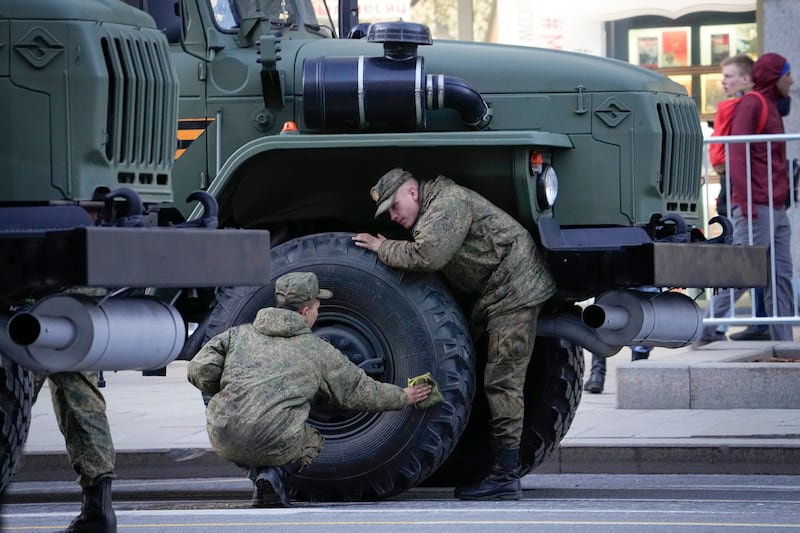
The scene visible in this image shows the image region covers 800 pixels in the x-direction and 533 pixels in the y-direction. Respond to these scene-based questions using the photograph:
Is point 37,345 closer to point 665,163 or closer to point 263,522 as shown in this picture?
point 263,522

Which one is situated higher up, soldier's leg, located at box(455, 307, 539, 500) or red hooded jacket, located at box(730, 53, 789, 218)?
red hooded jacket, located at box(730, 53, 789, 218)

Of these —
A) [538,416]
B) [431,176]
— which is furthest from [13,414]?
[538,416]

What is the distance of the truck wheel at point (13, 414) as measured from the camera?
714 cm

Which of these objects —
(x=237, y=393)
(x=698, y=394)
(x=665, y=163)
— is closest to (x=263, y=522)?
(x=237, y=393)

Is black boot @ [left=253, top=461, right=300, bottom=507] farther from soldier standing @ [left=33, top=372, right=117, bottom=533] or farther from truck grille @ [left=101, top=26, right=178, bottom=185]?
truck grille @ [left=101, top=26, right=178, bottom=185]

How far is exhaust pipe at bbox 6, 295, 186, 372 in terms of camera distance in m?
5.59

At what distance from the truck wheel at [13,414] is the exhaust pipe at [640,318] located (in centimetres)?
264

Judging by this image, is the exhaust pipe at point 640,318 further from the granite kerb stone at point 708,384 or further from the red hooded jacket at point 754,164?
the red hooded jacket at point 754,164

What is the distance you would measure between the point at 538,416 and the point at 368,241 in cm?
133

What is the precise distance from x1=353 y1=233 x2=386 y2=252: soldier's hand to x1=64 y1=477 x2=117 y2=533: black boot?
206cm

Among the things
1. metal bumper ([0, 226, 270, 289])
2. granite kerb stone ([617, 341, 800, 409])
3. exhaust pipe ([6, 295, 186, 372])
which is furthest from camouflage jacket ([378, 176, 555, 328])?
granite kerb stone ([617, 341, 800, 409])

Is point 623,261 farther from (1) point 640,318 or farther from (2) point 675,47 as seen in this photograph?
(2) point 675,47

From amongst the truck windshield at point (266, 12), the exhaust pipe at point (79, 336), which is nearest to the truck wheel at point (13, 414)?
the exhaust pipe at point (79, 336)

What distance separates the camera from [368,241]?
8578mm
